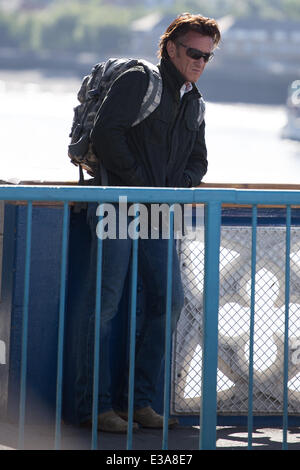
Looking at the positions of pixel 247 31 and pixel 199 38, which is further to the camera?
pixel 247 31

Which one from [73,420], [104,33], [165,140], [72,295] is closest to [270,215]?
[165,140]

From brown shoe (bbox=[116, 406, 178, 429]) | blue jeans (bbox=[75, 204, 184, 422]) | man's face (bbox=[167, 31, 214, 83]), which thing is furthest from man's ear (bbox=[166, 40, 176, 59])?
brown shoe (bbox=[116, 406, 178, 429])

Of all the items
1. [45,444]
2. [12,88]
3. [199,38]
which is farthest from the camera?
[12,88]

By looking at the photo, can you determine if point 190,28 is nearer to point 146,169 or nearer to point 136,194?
point 146,169

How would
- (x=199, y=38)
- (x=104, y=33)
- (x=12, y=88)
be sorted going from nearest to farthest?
(x=199, y=38)
(x=12, y=88)
(x=104, y=33)

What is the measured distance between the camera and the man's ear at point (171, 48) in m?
4.08

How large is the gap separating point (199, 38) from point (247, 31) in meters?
126

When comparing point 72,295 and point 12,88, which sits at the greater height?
point 12,88

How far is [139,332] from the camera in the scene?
414 centimetres

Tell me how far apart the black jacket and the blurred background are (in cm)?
6295

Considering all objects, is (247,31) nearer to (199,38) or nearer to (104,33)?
(104,33)

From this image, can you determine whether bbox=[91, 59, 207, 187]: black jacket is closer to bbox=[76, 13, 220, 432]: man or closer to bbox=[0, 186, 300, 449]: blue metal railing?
bbox=[76, 13, 220, 432]: man

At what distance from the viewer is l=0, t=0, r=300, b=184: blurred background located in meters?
84.9

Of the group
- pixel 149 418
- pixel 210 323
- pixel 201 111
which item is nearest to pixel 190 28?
pixel 201 111
